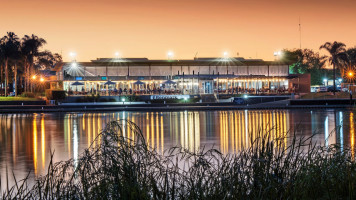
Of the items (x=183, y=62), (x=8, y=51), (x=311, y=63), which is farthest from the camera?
(x=311, y=63)

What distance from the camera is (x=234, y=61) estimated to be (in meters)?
91.4

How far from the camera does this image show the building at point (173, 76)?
83.4 m

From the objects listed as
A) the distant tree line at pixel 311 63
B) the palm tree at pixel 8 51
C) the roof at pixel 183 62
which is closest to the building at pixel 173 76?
the roof at pixel 183 62

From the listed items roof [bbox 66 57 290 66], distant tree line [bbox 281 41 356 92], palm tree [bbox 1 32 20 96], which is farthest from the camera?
distant tree line [bbox 281 41 356 92]

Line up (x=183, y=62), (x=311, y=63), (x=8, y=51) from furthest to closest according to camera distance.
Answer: (x=311, y=63)
(x=183, y=62)
(x=8, y=51)

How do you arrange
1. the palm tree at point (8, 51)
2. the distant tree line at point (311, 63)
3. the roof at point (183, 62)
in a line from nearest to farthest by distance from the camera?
the palm tree at point (8, 51)
the roof at point (183, 62)
the distant tree line at point (311, 63)

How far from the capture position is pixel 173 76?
8600cm

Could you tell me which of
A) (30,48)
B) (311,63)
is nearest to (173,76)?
(30,48)

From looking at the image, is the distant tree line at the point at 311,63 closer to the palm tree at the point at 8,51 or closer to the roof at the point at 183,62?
the roof at the point at 183,62

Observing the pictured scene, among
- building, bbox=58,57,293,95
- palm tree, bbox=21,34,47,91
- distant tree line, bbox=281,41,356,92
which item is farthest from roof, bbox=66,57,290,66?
distant tree line, bbox=281,41,356,92

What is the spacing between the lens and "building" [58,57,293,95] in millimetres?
83375

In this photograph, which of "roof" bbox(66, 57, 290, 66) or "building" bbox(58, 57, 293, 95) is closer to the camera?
"building" bbox(58, 57, 293, 95)

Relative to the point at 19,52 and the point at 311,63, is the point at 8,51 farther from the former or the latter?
the point at 311,63

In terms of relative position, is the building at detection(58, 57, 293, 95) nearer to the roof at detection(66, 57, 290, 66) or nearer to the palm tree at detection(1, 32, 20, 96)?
the roof at detection(66, 57, 290, 66)
